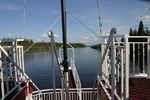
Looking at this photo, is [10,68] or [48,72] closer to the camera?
[10,68]

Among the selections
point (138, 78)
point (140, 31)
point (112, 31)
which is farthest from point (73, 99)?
point (140, 31)

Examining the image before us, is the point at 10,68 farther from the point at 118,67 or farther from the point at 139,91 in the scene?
the point at 139,91

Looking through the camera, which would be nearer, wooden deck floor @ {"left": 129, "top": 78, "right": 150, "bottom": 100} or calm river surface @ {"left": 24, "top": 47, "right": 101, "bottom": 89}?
wooden deck floor @ {"left": 129, "top": 78, "right": 150, "bottom": 100}

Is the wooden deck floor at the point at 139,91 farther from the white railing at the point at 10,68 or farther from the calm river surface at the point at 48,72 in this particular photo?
Answer: the calm river surface at the point at 48,72

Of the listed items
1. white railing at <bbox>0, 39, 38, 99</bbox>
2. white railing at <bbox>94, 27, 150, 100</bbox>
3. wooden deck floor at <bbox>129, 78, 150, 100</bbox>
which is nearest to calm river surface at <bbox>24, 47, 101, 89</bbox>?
white railing at <bbox>0, 39, 38, 99</bbox>

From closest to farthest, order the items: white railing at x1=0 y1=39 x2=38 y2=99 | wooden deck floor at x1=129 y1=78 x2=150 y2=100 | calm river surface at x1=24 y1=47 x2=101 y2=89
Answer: white railing at x1=0 y1=39 x2=38 y2=99
wooden deck floor at x1=129 y1=78 x2=150 y2=100
calm river surface at x1=24 y1=47 x2=101 y2=89

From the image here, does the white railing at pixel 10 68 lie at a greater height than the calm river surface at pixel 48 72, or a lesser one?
greater

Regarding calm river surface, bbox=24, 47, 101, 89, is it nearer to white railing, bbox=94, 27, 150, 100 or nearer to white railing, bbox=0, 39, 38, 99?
white railing, bbox=0, 39, 38, 99

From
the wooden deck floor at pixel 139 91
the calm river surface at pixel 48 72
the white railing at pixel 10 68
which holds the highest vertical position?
the white railing at pixel 10 68

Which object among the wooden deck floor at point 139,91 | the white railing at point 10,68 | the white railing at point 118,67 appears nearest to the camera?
the white railing at point 118,67

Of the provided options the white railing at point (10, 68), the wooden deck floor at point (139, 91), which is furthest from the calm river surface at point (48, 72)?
the wooden deck floor at point (139, 91)

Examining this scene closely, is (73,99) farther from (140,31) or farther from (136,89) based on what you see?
(140,31)

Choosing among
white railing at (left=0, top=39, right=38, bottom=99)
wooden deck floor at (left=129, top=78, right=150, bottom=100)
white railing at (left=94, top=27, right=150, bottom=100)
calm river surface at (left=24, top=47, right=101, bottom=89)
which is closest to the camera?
white railing at (left=94, top=27, right=150, bottom=100)

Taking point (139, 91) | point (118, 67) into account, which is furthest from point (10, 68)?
point (139, 91)
